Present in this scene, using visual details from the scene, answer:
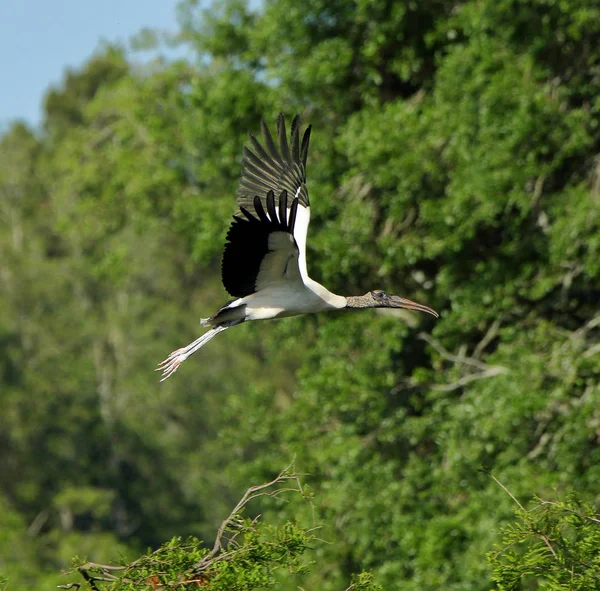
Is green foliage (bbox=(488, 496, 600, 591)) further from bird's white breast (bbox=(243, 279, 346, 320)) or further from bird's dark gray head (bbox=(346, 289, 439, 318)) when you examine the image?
bird's dark gray head (bbox=(346, 289, 439, 318))

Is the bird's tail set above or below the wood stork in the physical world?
below

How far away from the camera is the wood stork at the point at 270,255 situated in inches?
303

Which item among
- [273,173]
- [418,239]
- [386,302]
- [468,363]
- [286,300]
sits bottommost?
[468,363]

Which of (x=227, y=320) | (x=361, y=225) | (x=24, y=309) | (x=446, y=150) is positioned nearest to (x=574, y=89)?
(x=446, y=150)

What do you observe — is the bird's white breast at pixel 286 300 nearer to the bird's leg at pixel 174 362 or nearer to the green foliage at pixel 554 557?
the bird's leg at pixel 174 362

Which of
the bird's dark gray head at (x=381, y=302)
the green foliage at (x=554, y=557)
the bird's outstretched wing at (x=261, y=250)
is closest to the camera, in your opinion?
the green foliage at (x=554, y=557)

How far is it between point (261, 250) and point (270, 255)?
0.40 ft

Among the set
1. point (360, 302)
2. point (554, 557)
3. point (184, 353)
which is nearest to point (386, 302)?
point (360, 302)

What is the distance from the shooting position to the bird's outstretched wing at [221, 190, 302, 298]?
7523 millimetres

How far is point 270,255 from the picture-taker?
26.7 feet

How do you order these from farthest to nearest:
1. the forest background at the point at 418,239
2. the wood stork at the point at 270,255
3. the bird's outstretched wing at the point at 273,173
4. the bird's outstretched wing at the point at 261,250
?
the forest background at the point at 418,239
the bird's outstretched wing at the point at 273,173
the wood stork at the point at 270,255
the bird's outstretched wing at the point at 261,250

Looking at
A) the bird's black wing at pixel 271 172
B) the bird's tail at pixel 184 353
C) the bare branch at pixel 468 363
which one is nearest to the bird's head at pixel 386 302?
the bird's black wing at pixel 271 172

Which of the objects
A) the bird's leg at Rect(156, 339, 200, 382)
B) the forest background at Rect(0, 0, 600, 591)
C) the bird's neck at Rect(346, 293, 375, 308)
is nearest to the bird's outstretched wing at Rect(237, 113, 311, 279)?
the bird's neck at Rect(346, 293, 375, 308)

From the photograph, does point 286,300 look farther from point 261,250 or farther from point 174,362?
point 174,362
